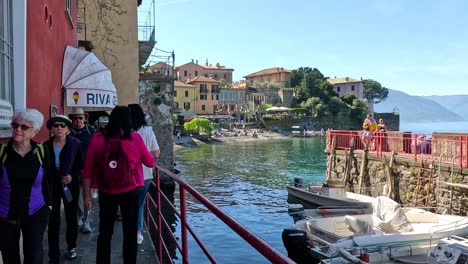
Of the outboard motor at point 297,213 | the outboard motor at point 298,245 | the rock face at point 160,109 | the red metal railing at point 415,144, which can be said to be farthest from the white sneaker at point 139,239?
the rock face at point 160,109

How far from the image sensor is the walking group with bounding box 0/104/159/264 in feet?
11.9

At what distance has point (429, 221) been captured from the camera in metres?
14.6

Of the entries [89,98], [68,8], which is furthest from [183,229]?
[68,8]

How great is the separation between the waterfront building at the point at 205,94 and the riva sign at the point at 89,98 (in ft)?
305

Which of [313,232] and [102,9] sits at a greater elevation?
[102,9]

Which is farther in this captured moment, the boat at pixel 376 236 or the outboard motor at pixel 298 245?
the outboard motor at pixel 298 245

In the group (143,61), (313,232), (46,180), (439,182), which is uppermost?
(143,61)

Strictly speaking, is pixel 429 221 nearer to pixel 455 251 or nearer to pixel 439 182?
pixel 439 182

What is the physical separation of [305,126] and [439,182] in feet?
285

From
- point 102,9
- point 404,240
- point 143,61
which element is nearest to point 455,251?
point 404,240

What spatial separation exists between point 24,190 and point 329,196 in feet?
62.0

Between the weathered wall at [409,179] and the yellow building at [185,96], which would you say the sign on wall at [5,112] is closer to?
the weathered wall at [409,179]

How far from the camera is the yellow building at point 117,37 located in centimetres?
2119

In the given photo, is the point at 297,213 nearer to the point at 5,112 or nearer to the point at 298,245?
the point at 298,245
